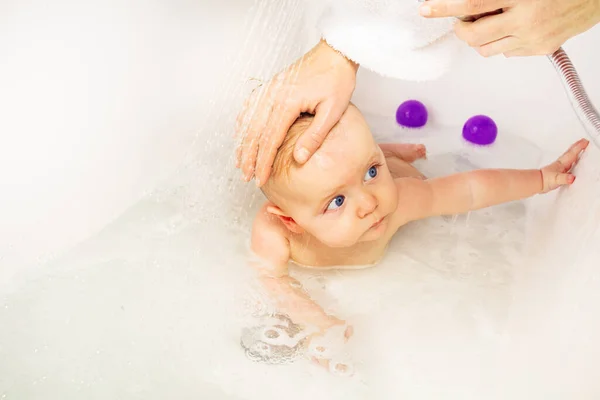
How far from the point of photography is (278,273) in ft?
4.10

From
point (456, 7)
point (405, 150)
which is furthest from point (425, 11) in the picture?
point (405, 150)

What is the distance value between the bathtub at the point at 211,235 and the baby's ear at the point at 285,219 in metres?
0.12

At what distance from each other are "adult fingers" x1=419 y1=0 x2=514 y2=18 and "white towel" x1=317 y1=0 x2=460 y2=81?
210 mm

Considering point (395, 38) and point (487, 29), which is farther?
point (395, 38)

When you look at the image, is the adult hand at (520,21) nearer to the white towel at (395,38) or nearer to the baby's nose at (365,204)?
the white towel at (395,38)

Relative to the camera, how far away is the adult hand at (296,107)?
1.08 metres

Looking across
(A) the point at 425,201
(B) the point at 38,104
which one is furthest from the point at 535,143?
(B) the point at 38,104

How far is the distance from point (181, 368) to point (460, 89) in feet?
2.82

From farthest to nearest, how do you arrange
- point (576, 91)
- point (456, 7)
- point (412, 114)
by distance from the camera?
point (412, 114), point (576, 91), point (456, 7)

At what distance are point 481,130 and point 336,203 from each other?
53 centimetres

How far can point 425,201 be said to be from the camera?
1.26 meters

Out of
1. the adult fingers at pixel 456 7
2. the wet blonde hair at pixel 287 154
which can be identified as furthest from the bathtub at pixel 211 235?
the adult fingers at pixel 456 7

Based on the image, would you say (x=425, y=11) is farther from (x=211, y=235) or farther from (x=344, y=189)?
(x=211, y=235)

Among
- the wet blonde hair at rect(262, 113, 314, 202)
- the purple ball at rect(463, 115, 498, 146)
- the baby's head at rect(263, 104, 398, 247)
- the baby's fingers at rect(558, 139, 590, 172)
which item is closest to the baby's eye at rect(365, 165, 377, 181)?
the baby's head at rect(263, 104, 398, 247)
